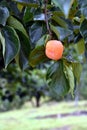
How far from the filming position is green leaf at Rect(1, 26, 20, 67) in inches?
23.9

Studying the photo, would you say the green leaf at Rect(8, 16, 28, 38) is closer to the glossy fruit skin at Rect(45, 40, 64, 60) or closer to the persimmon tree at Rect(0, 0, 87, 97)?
the persimmon tree at Rect(0, 0, 87, 97)

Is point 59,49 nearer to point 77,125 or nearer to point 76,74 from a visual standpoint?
point 76,74

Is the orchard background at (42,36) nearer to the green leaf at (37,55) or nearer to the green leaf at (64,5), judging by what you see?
the green leaf at (37,55)

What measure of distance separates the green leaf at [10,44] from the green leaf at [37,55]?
54mm

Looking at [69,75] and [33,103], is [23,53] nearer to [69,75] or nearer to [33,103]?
[69,75]

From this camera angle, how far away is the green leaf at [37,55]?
0.66m

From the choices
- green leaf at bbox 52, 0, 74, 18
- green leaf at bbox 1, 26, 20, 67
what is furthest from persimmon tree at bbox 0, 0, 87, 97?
green leaf at bbox 52, 0, 74, 18

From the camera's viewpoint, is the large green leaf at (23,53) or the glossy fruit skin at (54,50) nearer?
the glossy fruit skin at (54,50)

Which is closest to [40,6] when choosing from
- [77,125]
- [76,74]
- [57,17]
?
[57,17]

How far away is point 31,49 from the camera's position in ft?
2.28

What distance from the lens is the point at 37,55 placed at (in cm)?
68

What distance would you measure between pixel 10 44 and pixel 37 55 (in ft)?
0.25

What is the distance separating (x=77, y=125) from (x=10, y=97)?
22.5ft

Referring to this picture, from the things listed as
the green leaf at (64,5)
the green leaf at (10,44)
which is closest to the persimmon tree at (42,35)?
the green leaf at (10,44)
